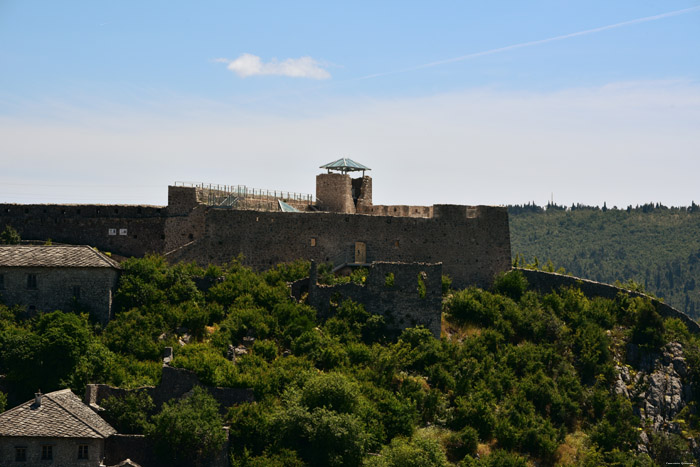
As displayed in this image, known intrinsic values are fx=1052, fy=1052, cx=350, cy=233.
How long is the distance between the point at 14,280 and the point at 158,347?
23.3 feet

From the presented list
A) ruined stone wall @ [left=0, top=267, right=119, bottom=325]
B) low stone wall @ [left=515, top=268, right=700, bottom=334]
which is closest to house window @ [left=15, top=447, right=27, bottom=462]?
ruined stone wall @ [left=0, top=267, right=119, bottom=325]

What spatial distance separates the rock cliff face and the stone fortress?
8.57m

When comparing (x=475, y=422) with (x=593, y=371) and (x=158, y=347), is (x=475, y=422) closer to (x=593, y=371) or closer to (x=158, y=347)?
(x=593, y=371)

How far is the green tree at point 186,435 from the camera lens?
37844 millimetres

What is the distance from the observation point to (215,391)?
39938 millimetres

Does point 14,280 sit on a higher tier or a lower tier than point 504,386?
higher

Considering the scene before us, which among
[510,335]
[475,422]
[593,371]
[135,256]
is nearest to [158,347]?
[135,256]

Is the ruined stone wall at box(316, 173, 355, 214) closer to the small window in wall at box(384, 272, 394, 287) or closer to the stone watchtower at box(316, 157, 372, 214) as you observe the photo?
the stone watchtower at box(316, 157, 372, 214)

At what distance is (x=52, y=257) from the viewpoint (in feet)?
148

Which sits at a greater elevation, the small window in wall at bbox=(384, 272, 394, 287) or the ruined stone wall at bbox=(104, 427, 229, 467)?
the small window in wall at bbox=(384, 272, 394, 287)

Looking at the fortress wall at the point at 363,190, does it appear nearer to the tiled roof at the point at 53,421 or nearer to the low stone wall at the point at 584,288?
the low stone wall at the point at 584,288

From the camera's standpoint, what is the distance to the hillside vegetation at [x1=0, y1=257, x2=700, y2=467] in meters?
39.5

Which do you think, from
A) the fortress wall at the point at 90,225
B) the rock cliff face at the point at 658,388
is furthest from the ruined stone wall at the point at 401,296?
the rock cliff face at the point at 658,388

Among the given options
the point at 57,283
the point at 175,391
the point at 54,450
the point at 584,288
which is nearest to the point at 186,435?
the point at 175,391
